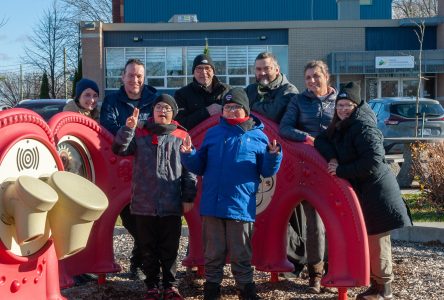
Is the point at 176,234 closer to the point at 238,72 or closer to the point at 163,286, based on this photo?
the point at 163,286

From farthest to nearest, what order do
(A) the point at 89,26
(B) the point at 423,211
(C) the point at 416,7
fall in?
(C) the point at 416,7 < (A) the point at 89,26 < (B) the point at 423,211

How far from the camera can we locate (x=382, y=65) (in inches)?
1383

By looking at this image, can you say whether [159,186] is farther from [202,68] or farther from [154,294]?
[202,68]

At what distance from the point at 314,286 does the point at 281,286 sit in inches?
11.6

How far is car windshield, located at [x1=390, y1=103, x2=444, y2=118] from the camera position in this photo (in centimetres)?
1948

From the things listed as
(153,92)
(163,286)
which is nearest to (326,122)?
(153,92)

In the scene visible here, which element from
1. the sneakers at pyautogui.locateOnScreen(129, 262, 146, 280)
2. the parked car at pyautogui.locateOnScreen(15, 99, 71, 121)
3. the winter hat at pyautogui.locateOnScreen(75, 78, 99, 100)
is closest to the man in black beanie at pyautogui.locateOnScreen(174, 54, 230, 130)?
the winter hat at pyautogui.locateOnScreen(75, 78, 99, 100)

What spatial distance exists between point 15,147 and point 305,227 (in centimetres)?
356

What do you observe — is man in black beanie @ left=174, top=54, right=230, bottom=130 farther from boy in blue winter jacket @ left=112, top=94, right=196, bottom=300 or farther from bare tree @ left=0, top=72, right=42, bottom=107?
bare tree @ left=0, top=72, right=42, bottom=107

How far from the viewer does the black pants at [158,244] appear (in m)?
5.54

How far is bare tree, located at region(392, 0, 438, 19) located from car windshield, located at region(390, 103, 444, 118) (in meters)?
43.0

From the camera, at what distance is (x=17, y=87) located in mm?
63844

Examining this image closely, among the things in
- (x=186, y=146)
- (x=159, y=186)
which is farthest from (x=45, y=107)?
(x=186, y=146)

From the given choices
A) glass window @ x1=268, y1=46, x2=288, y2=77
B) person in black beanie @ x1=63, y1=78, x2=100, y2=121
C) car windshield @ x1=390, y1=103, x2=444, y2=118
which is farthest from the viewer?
glass window @ x1=268, y1=46, x2=288, y2=77
